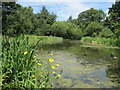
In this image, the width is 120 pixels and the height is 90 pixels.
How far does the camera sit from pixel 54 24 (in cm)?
3759

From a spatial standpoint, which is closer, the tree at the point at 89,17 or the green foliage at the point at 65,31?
the green foliage at the point at 65,31

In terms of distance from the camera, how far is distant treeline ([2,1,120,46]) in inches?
769

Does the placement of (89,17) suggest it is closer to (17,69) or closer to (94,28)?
(94,28)

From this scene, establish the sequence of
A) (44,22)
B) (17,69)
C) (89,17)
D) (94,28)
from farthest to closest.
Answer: (89,17) < (44,22) < (94,28) < (17,69)

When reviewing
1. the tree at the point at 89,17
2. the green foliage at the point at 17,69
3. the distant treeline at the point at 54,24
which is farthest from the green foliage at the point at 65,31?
the green foliage at the point at 17,69

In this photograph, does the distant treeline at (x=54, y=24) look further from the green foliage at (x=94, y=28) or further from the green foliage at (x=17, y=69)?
the green foliage at (x=17, y=69)

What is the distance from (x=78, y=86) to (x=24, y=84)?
139 centimetres

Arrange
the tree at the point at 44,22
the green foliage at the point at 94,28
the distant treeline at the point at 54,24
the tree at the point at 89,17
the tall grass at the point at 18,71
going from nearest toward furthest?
the tall grass at the point at 18,71 → the distant treeline at the point at 54,24 → the tree at the point at 44,22 → the green foliage at the point at 94,28 → the tree at the point at 89,17

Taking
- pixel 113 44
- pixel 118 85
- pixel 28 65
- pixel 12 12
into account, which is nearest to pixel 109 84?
pixel 118 85

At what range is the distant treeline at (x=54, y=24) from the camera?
19531 millimetres

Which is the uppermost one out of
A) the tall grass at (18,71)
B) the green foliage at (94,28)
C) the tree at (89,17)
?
the tree at (89,17)

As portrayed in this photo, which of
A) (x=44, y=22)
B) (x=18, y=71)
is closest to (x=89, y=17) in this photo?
(x=44, y=22)

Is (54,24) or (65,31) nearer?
(65,31)

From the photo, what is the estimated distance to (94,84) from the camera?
348cm
